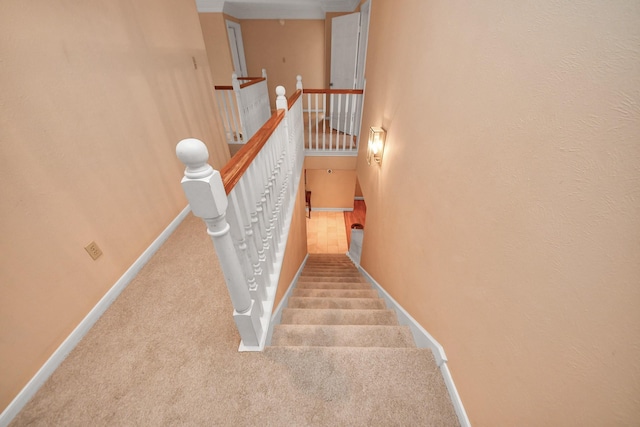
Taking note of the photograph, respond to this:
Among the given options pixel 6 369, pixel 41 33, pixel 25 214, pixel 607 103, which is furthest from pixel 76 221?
pixel 607 103

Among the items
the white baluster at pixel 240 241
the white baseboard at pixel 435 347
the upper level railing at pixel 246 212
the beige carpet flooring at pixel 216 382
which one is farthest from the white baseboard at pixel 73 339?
the white baseboard at pixel 435 347

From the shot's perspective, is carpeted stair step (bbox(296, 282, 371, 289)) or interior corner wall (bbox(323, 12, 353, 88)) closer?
carpeted stair step (bbox(296, 282, 371, 289))

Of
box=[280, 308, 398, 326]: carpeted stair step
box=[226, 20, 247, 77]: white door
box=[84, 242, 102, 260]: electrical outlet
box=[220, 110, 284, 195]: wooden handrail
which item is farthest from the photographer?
box=[226, 20, 247, 77]: white door

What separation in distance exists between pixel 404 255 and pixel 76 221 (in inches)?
85.3

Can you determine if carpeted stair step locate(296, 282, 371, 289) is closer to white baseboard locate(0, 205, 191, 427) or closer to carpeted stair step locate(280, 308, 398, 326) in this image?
carpeted stair step locate(280, 308, 398, 326)

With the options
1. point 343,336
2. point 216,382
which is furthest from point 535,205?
point 216,382

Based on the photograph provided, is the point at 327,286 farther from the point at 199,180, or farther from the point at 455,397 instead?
the point at 199,180

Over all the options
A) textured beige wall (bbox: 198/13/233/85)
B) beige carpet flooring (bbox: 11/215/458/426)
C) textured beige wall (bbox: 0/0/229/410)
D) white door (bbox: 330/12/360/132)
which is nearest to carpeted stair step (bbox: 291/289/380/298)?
beige carpet flooring (bbox: 11/215/458/426)

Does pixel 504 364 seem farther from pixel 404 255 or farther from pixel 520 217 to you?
pixel 404 255

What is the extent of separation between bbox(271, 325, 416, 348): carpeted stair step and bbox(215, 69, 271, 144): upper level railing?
282 cm

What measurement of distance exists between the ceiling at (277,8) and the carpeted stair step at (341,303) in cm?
504

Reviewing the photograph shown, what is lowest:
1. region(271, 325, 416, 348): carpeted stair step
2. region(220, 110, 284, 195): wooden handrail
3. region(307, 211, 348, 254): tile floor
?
region(307, 211, 348, 254): tile floor

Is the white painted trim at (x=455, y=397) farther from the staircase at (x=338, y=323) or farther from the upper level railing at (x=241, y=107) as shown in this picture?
the upper level railing at (x=241, y=107)

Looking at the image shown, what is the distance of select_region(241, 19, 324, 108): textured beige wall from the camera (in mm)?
5574
